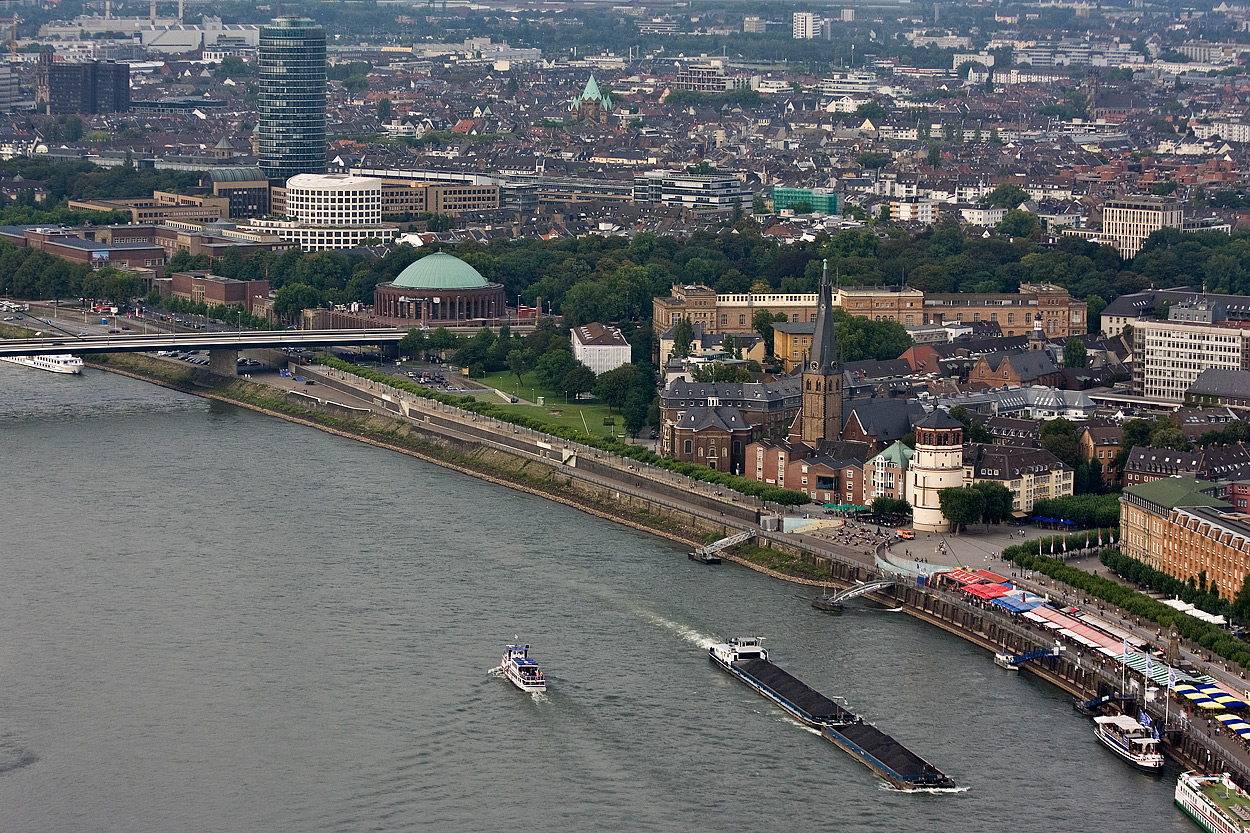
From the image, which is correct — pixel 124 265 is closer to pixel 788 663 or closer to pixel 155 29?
Result: pixel 788 663

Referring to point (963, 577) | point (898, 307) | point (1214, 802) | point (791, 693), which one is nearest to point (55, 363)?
point (898, 307)

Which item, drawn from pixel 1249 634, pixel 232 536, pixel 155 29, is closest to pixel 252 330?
pixel 232 536

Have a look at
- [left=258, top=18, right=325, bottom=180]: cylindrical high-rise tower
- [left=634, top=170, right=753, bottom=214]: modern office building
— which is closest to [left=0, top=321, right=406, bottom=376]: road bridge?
[left=634, top=170, right=753, bottom=214]: modern office building

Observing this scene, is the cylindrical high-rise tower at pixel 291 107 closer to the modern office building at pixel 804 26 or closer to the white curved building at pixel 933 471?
the white curved building at pixel 933 471

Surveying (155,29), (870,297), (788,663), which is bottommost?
(788,663)

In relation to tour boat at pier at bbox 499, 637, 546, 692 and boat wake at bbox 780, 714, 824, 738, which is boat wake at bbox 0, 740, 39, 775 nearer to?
tour boat at pier at bbox 499, 637, 546, 692
